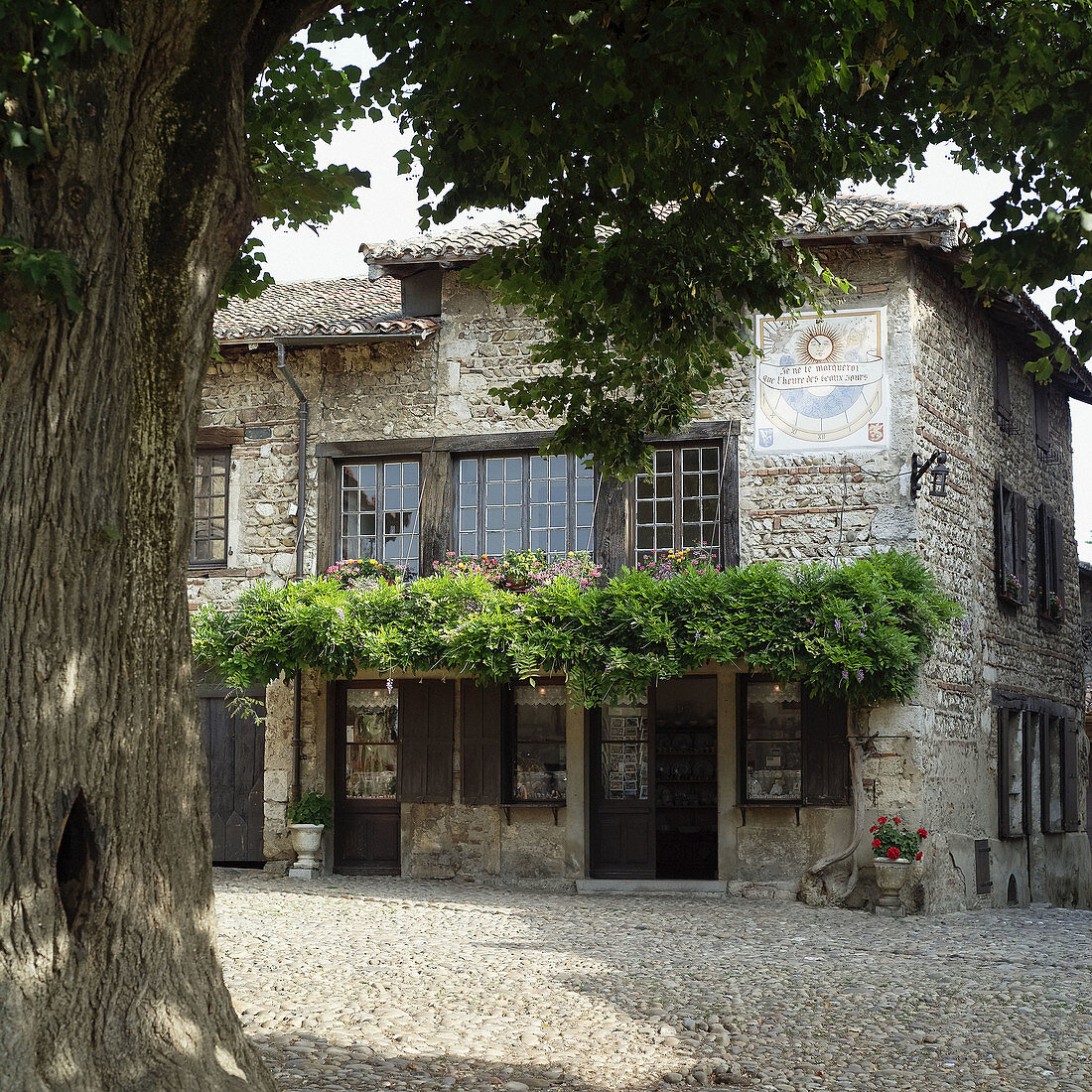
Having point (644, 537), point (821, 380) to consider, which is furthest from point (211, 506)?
point (821, 380)

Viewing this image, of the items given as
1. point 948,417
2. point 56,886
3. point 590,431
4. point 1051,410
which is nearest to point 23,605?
point 56,886

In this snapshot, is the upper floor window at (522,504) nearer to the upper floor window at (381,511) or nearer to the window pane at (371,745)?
the upper floor window at (381,511)

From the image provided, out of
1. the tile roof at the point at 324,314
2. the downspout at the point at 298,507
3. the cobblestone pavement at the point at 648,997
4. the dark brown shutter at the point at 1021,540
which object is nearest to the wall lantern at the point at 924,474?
the dark brown shutter at the point at 1021,540

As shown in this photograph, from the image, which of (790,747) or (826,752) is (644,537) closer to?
(790,747)

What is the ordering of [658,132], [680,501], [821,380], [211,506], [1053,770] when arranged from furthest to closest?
1. [1053,770]
2. [211,506]
3. [680,501]
4. [821,380]
5. [658,132]

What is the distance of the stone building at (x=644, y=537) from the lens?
1323 cm

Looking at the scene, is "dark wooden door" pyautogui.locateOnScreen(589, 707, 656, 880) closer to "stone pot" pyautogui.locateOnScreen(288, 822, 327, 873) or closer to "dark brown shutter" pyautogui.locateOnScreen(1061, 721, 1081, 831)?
"stone pot" pyautogui.locateOnScreen(288, 822, 327, 873)

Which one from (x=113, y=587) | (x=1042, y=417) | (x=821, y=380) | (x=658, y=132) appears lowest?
(x=113, y=587)

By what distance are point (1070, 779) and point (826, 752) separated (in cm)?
579

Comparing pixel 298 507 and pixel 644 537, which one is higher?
pixel 298 507

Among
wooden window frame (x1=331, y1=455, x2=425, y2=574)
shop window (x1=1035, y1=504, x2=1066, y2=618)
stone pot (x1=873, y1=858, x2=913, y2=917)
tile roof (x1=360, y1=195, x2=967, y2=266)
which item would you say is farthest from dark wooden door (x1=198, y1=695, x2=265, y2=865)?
shop window (x1=1035, y1=504, x2=1066, y2=618)

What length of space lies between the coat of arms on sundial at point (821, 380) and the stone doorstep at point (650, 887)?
14.2 ft

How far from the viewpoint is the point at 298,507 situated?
14.6 m

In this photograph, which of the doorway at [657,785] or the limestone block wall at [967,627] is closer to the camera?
the limestone block wall at [967,627]
